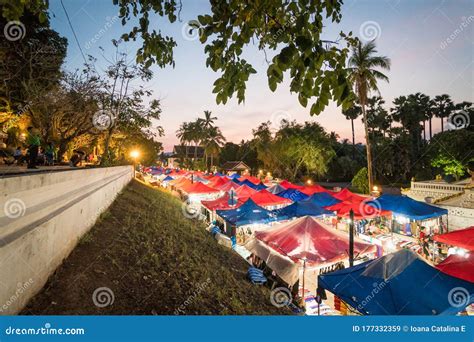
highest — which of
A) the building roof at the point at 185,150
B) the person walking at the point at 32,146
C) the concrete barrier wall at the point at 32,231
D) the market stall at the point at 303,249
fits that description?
the building roof at the point at 185,150

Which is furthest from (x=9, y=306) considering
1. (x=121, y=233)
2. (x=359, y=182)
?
(x=359, y=182)

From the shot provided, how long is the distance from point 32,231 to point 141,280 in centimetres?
228

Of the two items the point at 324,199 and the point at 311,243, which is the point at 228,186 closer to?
the point at 324,199

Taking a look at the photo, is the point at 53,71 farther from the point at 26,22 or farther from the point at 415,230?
the point at 415,230

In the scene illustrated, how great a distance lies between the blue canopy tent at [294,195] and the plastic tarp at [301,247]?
10.7 metres

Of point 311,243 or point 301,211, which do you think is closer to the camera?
point 311,243

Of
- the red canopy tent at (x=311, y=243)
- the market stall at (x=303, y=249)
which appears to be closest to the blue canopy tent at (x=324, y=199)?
the market stall at (x=303, y=249)

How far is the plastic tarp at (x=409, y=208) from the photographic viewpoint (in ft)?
42.8

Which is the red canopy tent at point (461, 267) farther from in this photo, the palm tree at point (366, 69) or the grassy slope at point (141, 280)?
the palm tree at point (366, 69)

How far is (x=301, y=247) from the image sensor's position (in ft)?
29.5

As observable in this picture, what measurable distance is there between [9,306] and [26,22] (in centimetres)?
1828

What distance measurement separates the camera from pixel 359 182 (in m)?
29.5

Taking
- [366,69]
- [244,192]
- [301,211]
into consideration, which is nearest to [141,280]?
[301,211]

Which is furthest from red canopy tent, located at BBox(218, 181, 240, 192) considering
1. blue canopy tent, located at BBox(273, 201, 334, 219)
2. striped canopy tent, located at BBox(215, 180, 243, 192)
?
blue canopy tent, located at BBox(273, 201, 334, 219)
